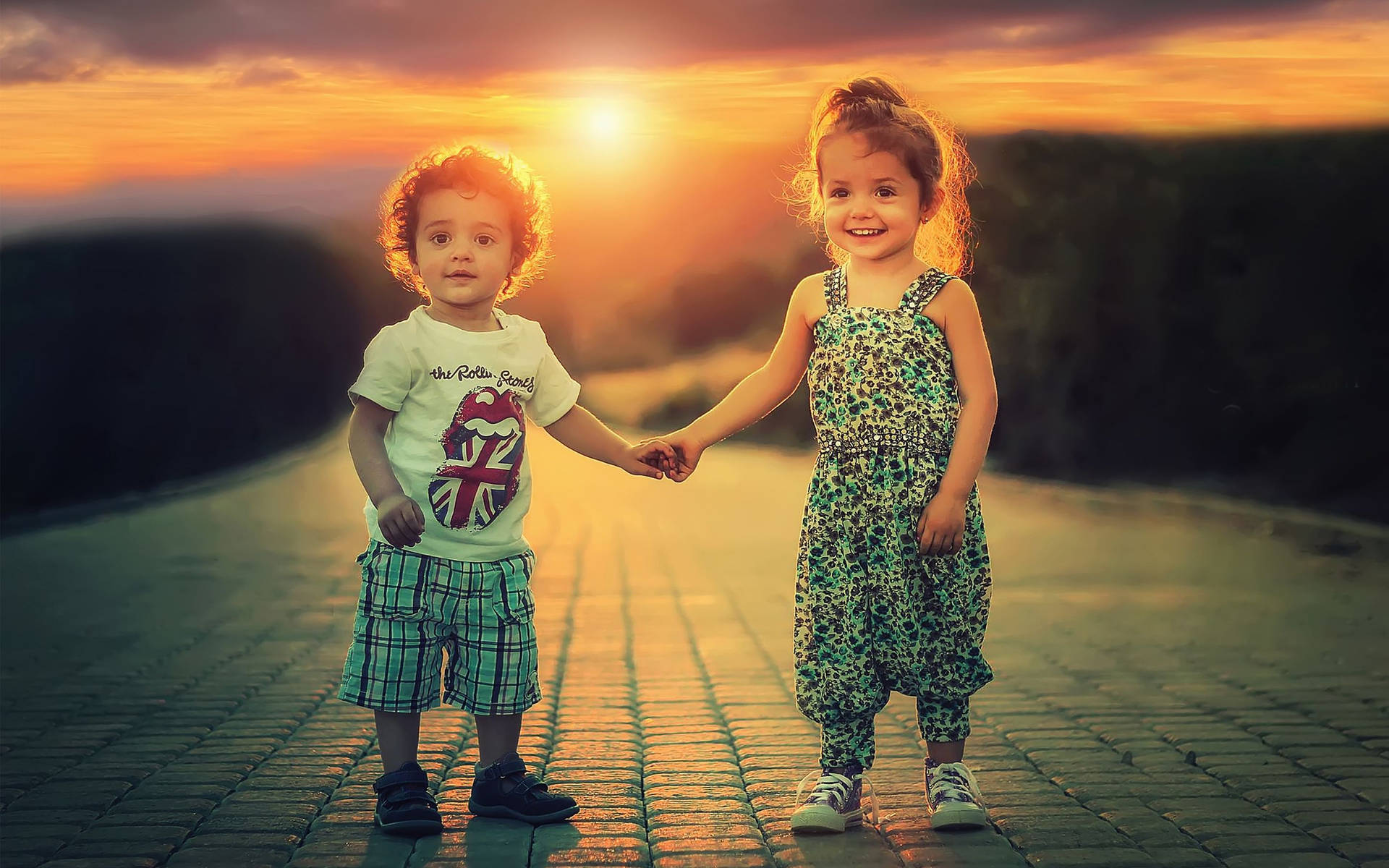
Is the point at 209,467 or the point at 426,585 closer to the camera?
the point at 426,585

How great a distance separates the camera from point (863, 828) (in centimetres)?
361

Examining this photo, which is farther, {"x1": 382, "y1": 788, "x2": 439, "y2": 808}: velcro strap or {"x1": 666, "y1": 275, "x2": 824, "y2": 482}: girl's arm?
{"x1": 666, "y1": 275, "x2": 824, "y2": 482}: girl's arm

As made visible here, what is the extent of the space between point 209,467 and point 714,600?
7174 millimetres

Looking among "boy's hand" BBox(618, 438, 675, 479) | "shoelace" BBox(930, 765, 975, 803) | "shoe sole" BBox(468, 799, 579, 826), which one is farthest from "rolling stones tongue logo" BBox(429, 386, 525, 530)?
"shoelace" BBox(930, 765, 975, 803)

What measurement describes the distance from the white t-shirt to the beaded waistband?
845mm

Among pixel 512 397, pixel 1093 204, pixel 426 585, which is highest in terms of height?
pixel 1093 204

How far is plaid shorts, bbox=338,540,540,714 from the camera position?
354 cm

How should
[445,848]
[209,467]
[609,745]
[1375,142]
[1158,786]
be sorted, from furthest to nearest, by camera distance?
[209,467], [1375,142], [609,745], [1158,786], [445,848]

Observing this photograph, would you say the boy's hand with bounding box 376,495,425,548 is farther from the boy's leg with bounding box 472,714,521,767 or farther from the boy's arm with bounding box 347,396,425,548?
the boy's leg with bounding box 472,714,521,767

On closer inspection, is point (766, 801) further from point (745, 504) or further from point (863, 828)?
point (745, 504)

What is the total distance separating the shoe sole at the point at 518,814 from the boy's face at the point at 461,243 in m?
1.30

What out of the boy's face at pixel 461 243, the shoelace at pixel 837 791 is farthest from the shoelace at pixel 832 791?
the boy's face at pixel 461 243

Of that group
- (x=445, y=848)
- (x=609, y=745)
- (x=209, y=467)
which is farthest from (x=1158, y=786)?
(x=209, y=467)

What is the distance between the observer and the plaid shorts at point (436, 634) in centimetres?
354
